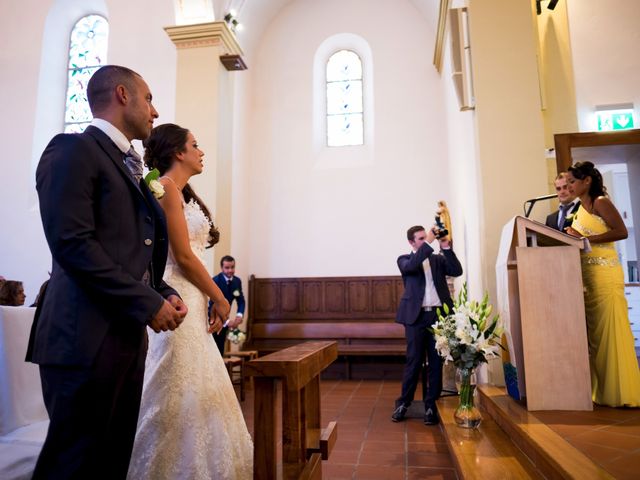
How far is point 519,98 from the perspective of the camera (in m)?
4.37

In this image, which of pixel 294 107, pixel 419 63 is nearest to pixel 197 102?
pixel 294 107

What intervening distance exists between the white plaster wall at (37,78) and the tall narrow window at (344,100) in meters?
2.90

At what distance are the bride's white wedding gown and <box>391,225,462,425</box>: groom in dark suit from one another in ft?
8.54

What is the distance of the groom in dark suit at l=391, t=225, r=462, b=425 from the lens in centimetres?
427

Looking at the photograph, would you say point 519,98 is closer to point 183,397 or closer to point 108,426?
point 183,397

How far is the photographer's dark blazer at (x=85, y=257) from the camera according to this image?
1251mm

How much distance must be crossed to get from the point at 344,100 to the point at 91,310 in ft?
26.3

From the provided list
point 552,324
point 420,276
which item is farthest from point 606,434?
point 420,276

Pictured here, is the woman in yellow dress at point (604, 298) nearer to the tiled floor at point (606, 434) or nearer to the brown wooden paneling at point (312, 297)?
the tiled floor at point (606, 434)

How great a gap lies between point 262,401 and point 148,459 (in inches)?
19.6

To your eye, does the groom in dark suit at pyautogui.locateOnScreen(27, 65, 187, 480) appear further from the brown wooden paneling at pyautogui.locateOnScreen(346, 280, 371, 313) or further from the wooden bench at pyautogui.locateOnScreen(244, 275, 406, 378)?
the brown wooden paneling at pyautogui.locateOnScreen(346, 280, 371, 313)

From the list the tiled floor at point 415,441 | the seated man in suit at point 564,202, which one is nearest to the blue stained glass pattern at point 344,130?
the tiled floor at point 415,441

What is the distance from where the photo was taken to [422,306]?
4398 mm

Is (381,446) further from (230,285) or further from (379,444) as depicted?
(230,285)
